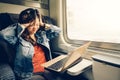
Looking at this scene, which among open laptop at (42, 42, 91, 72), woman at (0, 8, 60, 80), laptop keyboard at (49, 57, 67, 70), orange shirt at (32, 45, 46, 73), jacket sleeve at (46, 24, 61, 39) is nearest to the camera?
open laptop at (42, 42, 91, 72)

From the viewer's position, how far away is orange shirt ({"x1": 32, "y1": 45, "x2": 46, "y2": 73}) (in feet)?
5.26

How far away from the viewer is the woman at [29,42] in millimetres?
1491

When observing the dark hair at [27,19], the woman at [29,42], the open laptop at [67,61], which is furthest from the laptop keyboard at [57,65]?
the dark hair at [27,19]

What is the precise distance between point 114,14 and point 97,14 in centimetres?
21

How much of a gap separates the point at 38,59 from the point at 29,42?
20cm

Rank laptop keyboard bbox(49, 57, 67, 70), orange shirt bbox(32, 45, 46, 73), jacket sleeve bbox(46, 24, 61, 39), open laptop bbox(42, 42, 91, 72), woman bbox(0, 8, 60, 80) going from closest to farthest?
open laptop bbox(42, 42, 91, 72) < laptop keyboard bbox(49, 57, 67, 70) < woman bbox(0, 8, 60, 80) < orange shirt bbox(32, 45, 46, 73) < jacket sleeve bbox(46, 24, 61, 39)

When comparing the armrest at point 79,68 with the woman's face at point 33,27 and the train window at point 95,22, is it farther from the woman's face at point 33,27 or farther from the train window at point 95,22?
the woman's face at point 33,27

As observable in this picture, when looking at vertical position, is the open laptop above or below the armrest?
above

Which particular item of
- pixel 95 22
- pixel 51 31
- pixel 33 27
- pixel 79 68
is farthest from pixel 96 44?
pixel 33 27

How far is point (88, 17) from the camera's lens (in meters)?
1.84

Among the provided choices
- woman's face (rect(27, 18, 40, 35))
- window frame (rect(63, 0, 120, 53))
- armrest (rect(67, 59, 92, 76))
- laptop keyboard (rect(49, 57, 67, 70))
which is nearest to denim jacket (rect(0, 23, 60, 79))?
woman's face (rect(27, 18, 40, 35))

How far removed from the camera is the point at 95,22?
69.5 inches

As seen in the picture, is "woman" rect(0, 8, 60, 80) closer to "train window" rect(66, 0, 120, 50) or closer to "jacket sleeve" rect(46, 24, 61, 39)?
"jacket sleeve" rect(46, 24, 61, 39)

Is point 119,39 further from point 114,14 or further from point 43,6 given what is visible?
point 43,6
